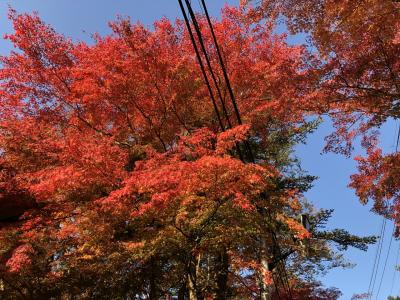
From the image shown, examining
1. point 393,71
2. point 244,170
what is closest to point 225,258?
point 244,170

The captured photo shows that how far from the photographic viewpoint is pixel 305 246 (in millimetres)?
12680

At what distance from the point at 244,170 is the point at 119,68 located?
5516 mm

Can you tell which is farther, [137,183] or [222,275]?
[222,275]

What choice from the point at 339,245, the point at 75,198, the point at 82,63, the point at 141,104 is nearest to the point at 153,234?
the point at 75,198

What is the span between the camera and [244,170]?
29.7ft

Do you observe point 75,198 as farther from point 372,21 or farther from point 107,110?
point 372,21

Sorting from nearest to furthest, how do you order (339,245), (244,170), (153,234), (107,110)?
(244,170)
(153,234)
(107,110)
(339,245)

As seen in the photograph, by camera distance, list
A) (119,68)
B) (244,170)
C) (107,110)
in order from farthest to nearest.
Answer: (107,110) → (119,68) → (244,170)

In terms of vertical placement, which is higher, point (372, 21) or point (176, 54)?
point (176, 54)

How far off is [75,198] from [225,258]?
20.2 ft

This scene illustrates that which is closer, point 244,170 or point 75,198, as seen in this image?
point 244,170

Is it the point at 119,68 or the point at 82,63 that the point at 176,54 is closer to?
the point at 119,68

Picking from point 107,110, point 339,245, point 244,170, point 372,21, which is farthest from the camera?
point 339,245

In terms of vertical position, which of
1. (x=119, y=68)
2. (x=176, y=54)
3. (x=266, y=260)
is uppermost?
(x=176, y=54)
